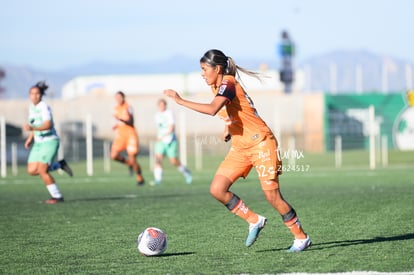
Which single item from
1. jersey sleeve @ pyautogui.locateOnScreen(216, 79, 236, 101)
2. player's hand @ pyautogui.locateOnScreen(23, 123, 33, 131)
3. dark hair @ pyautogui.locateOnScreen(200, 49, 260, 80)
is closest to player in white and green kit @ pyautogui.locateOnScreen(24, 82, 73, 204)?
player's hand @ pyautogui.locateOnScreen(23, 123, 33, 131)

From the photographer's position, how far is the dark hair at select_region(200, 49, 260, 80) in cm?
995

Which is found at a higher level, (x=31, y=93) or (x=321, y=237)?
(x=31, y=93)

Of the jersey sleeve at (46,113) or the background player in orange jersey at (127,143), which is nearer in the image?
the jersey sleeve at (46,113)

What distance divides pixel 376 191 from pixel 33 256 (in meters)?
Result: 10.4

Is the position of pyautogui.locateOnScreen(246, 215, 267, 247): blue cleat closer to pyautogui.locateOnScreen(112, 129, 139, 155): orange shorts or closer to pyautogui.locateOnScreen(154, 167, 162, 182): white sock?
pyautogui.locateOnScreen(112, 129, 139, 155): orange shorts

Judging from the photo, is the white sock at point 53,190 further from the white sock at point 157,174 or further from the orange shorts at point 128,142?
the white sock at point 157,174

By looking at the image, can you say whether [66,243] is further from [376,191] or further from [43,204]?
[376,191]

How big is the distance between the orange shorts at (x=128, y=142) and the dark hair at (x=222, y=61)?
1401 cm

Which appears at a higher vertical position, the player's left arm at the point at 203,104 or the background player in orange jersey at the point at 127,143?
the player's left arm at the point at 203,104

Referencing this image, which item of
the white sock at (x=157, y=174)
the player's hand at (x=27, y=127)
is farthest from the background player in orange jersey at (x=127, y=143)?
the player's hand at (x=27, y=127)

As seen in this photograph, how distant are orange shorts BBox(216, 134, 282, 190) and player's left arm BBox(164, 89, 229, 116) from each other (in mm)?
701

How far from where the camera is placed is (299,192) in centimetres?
1956

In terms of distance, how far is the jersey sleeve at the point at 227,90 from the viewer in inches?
381

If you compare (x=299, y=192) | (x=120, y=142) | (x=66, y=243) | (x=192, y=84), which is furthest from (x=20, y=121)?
(x=66, y=243)
